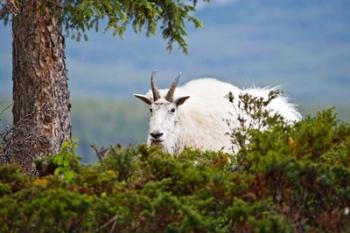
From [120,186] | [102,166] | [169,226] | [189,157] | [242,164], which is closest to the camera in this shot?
[169,226]

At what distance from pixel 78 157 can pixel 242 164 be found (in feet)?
3.59

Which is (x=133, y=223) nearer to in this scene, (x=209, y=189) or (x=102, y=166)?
(x=209, y=189)

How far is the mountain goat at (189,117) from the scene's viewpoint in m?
13.5

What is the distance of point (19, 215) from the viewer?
5.06 meters

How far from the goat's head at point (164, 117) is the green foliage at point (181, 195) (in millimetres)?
7153

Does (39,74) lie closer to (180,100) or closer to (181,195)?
(180,100)

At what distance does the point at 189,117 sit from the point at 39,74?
2915 millimetres

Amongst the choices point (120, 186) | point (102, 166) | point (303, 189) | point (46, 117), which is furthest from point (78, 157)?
point (46, 117)

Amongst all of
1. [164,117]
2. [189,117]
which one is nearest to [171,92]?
[164,117]

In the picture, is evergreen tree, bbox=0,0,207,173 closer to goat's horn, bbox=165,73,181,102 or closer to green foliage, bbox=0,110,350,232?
goat's horn, bbox=165,73,181,102

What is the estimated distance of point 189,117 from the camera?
47.1 ft

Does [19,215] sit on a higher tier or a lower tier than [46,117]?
lower

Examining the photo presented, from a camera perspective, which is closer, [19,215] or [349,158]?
[19,215]

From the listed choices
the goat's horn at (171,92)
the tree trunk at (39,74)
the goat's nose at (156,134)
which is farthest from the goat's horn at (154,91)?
the tree trunk at (39,74)
